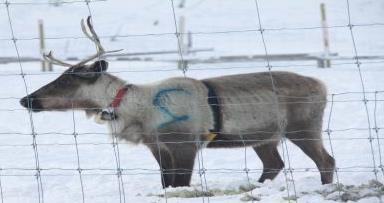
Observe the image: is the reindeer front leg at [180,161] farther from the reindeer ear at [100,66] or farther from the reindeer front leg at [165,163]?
the reindeer ear at [100,66]

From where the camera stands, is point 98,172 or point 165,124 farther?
point 98,172

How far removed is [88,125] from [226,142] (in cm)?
442

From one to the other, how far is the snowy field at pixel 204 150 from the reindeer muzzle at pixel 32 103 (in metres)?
0.57

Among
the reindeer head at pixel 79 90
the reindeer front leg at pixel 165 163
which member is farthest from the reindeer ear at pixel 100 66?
the reindeer front leg at pixel 165 163

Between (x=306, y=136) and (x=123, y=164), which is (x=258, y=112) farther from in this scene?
(x=123, y=164)

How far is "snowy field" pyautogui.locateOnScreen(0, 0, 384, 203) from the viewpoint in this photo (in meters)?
7.07

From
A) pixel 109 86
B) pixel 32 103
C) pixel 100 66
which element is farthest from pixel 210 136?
pixel 32 103

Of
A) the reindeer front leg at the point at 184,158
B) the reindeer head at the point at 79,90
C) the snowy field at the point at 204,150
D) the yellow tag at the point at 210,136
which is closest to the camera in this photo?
the snowy field at the point at 204,150

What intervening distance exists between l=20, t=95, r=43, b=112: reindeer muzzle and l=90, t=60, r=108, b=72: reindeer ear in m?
0.58

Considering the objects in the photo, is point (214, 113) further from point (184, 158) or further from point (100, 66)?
point (100, 66)

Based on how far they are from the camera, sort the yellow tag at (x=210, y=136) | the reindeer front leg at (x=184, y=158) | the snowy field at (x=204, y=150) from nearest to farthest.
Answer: the snowy field at (x=204, y=150) → the reindeer front leg at (x=184, y=158) → the yellow tag at (x=210, y=136)

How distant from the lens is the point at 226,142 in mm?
8055

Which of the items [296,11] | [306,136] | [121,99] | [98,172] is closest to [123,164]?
[98,172]

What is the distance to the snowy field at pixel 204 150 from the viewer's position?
7074 mm
